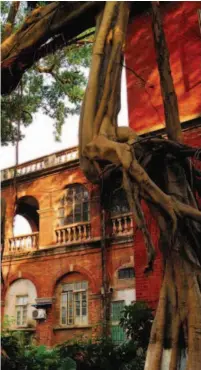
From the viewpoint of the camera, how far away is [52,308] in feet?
59.6

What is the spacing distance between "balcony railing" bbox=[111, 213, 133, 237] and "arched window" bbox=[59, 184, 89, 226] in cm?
192

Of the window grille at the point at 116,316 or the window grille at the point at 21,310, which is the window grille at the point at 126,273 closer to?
the window grille at the point at 116,316

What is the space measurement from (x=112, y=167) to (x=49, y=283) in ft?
49.3

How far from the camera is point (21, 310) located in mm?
19562

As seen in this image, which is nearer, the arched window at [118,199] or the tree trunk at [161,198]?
the tree trunk at [161,198]

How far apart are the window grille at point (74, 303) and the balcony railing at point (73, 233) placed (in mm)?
1731

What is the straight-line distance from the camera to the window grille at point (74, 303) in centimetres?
1748

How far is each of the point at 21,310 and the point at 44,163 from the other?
6.53m

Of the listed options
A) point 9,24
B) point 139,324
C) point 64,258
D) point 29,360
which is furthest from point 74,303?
point 9,24

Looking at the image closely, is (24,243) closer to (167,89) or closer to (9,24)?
(9,24)

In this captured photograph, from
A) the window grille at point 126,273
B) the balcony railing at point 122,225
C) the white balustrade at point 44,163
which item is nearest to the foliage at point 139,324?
the balcony railing at point 122,225

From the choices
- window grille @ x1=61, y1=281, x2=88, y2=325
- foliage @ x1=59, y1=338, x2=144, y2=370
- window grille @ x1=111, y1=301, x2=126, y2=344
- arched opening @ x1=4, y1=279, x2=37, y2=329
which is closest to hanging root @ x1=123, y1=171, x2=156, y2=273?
foliage @ x1=59, y1=338, x2=144, y2=370

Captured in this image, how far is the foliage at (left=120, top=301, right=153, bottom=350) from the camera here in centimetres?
627

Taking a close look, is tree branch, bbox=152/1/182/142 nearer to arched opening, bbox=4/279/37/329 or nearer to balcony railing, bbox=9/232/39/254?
balcony railing, bbox=9/232/39/254
